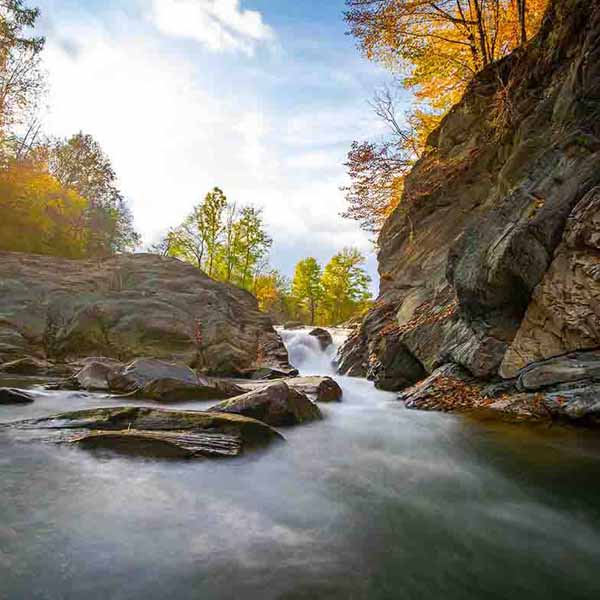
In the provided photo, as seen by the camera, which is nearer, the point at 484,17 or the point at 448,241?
the point at 448,241

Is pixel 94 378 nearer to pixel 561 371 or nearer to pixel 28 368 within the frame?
pixel 28 368

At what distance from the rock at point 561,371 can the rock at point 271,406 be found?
4.16 metres

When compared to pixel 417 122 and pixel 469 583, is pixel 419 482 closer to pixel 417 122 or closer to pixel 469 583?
pixel 469 583

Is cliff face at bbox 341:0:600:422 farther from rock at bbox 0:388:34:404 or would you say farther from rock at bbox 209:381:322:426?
rock at bbox 0:388:34:404

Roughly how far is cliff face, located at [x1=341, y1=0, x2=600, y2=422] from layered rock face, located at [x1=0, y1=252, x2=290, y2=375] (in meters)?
5.56

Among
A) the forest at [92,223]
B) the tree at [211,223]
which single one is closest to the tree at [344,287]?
the forest at [92,223]

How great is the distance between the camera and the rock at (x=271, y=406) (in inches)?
250

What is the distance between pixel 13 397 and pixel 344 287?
3952 cm

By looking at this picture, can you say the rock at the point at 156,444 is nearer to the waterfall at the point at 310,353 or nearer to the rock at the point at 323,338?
the waterfall at the point at 310,353

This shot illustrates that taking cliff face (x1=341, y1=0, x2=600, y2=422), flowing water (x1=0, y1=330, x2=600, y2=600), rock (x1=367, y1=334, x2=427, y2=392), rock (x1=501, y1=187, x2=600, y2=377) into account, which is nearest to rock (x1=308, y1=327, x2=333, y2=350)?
cliff face (x1=341, y1=0, x2=600, y2=422)

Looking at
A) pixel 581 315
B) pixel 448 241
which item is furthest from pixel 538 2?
pixel 581 315

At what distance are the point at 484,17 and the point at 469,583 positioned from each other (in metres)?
19.5

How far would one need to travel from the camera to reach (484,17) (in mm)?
15094

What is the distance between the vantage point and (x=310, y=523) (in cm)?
329
